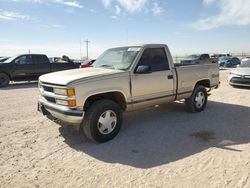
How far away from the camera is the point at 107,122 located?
5.32m

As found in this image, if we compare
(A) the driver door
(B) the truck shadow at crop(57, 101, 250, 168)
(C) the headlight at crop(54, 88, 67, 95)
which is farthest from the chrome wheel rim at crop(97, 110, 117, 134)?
(C) the headlight at crop(54, 88, 67, 95)

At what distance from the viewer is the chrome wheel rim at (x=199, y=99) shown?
760 cm

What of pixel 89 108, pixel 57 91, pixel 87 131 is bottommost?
pixel 87 131

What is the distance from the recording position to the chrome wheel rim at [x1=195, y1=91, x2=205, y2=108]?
7596 millimetres

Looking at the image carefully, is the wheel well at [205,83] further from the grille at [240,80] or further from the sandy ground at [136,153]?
the grille at [240,80]

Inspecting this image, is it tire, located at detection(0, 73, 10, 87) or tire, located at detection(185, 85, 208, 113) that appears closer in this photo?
tire, located at detection(185, 85, 208, 113)

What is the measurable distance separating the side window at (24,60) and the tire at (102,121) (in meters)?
11.7

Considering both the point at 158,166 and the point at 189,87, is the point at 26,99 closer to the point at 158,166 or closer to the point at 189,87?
the point at 189,87

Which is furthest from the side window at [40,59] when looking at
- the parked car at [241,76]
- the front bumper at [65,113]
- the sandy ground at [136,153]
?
the front bumper at [65,113]

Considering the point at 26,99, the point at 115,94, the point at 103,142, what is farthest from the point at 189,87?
the point at 26,99

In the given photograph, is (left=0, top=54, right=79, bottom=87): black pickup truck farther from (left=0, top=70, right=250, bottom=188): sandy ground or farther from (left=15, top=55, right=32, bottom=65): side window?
(left=0, top=70, right=250, bottom=188): sandy ground

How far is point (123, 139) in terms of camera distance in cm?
539

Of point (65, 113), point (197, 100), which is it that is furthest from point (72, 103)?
point (197, 100)

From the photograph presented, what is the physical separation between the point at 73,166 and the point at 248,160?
282 cm
